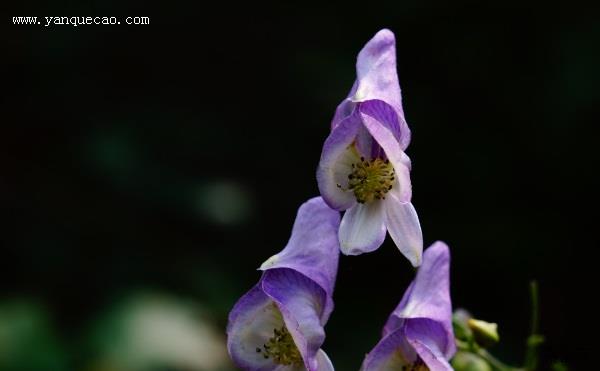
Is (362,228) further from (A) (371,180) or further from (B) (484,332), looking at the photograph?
(B) (484,332)

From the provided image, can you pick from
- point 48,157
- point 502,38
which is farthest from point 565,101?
point 48,157

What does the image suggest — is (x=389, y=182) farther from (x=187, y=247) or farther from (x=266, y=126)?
(x=266, y=126)

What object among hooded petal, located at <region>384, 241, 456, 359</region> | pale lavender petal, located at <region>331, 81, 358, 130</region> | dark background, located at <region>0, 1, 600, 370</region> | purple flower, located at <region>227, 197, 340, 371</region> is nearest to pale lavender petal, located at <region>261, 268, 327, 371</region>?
purple flower, located at <region>227, 197, 340, 371</region>

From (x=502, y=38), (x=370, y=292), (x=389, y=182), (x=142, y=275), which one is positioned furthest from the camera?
(x=502, y=38)

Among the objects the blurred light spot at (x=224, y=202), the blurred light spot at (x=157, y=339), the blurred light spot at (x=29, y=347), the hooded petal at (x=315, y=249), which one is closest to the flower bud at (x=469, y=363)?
the hooded petal at (x=315, y=249)

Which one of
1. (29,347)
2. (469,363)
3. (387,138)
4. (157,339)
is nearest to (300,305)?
(387,138)

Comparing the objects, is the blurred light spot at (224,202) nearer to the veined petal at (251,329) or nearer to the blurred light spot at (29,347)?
the blurred light spot at (29,347)
